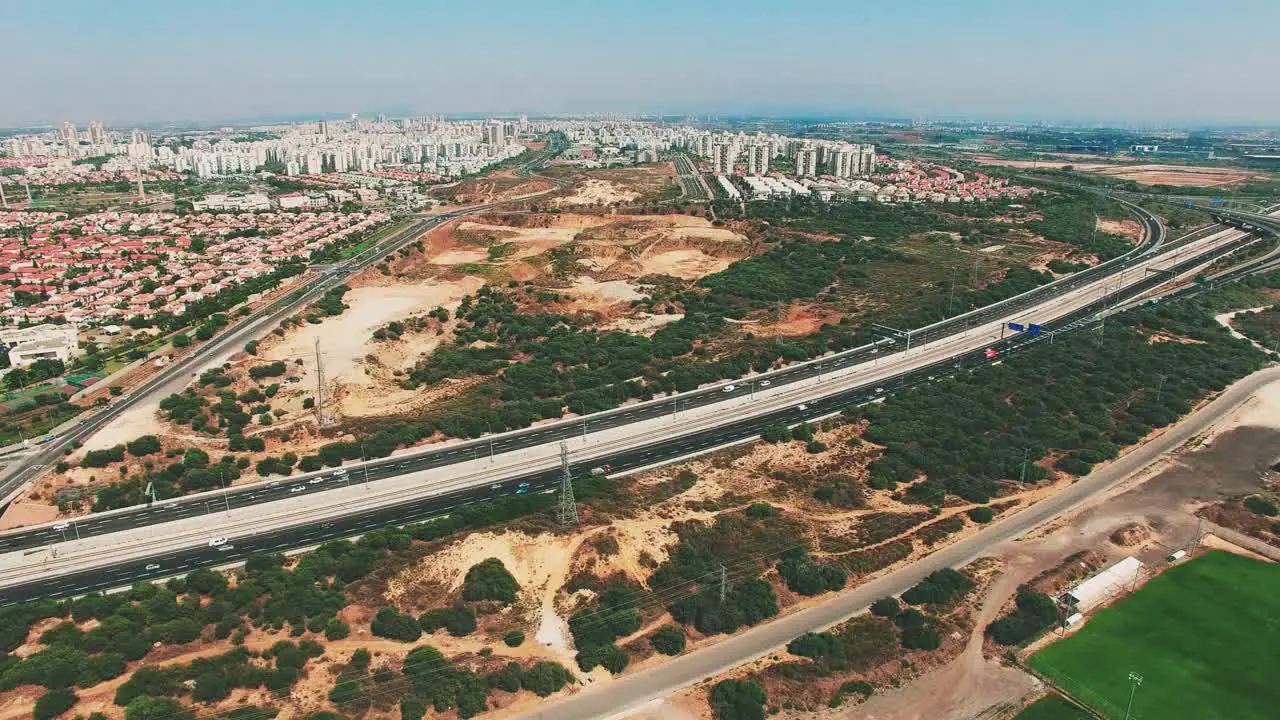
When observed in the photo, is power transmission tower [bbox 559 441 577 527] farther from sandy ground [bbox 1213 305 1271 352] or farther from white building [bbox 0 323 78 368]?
sandy ground [bbox 1213 305 1271 352]

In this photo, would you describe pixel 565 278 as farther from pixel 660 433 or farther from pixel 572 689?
pixel 572 689

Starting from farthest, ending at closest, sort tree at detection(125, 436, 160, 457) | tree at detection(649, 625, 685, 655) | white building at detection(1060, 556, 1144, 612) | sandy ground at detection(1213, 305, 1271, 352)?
sandy ground at detection(1213, 305, 1271, 352) → tree at detection(125, 436, 160, 457) → white building at detection(1060, 556, 1144, 612) → tree at detection(649, 625, 685, 655)

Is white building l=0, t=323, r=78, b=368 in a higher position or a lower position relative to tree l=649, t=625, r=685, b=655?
higher

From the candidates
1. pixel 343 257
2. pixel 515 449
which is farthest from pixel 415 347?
pixel 343 257

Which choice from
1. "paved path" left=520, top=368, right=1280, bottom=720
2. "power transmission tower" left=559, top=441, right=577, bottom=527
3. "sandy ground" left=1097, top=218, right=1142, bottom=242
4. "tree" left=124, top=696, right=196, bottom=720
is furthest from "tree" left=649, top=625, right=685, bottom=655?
"sandy ground" left=1097, top=218, right=1142, bottom=242

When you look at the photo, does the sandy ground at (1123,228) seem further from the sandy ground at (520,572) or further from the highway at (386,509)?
the sandy ground at (520,572)

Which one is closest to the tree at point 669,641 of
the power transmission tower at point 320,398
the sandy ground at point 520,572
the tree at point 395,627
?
the sandy ground at point 520,572

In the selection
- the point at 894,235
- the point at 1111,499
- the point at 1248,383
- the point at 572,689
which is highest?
the point at 894,235
